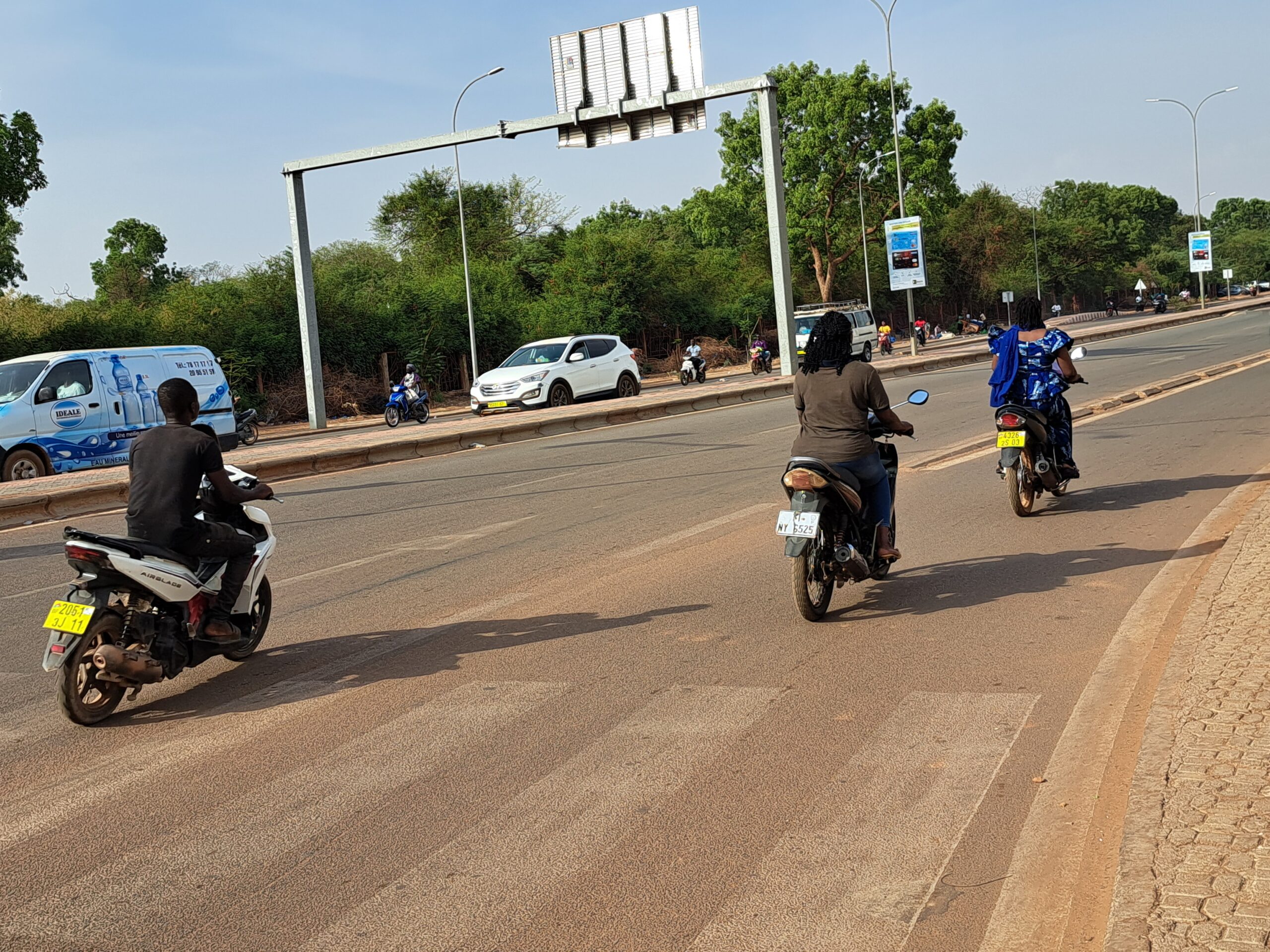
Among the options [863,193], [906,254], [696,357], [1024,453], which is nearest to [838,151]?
[863,193]

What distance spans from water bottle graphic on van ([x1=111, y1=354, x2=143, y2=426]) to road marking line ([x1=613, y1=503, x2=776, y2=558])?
456 inches

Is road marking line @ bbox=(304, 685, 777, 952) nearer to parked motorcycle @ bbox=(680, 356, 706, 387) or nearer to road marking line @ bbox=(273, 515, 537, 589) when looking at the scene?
road marking line @ bbox=(273, 515, 537, 589)

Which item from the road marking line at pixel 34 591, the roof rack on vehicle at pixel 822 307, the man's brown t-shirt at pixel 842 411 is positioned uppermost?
the roof rack on vehicle at pixel 822 307

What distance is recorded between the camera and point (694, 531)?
10234 mm

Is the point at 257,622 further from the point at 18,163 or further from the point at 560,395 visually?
the point at 18,163

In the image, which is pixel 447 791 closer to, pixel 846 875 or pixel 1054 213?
pixel 846 875

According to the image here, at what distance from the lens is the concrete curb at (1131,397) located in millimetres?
14359

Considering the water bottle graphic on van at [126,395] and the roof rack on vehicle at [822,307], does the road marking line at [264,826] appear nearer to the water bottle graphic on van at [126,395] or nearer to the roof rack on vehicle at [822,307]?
the water bottle graphic on van at [126,395]

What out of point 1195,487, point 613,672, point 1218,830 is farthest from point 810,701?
point 1195,487

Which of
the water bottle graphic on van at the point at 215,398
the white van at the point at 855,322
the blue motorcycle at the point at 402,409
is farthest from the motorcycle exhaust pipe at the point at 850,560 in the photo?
the white van at the point at 855,322

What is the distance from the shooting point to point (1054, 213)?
128000 millimetres

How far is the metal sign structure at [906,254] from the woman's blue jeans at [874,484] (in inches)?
1466

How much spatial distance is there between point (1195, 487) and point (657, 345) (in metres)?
42.2

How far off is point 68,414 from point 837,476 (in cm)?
1486
